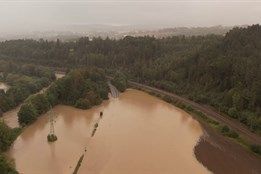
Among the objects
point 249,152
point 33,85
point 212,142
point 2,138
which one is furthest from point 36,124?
point 249,152

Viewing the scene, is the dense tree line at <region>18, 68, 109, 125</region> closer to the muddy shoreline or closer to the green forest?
the green forest

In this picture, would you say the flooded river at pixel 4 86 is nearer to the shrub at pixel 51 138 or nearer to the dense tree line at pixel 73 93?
the dense tree line at pixel 73 93

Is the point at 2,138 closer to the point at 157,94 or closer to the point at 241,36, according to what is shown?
the point at 157,94

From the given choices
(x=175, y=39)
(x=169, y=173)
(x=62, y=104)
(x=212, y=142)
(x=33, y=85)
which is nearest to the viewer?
(x=169, y=173)

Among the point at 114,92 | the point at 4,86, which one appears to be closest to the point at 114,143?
the point at 114,92

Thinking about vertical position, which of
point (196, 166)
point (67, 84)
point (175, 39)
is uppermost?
point (175, 39)

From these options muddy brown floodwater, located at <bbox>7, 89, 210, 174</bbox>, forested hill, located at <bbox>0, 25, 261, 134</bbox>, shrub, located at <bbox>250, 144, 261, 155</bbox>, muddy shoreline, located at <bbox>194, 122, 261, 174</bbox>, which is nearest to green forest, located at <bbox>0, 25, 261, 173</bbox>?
forested hill, located at <bbox>0, 25, 261, 134</bbox>

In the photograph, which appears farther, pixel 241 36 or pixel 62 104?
pixel 241 36

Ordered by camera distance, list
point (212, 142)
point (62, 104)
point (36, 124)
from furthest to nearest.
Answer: point (62, 104) → point (36, 124) → point (212, 142)
